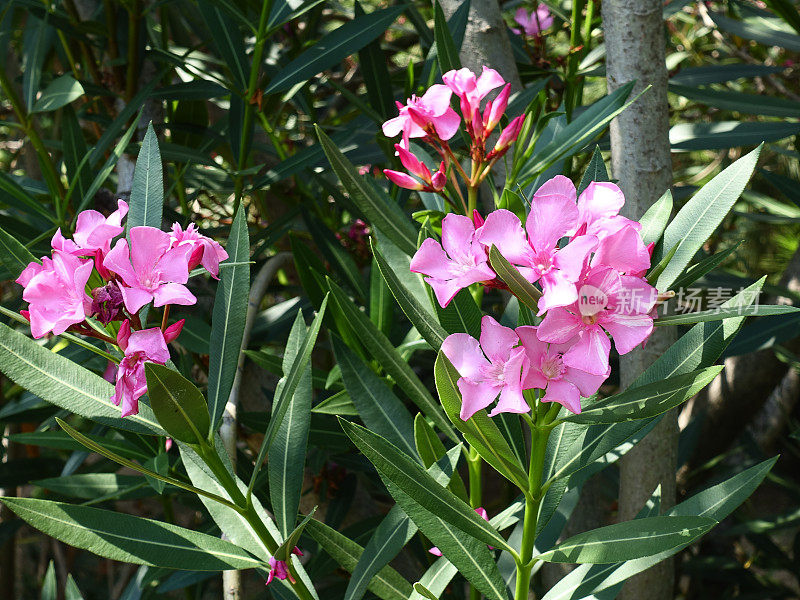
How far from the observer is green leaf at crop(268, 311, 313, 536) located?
728 millimetres

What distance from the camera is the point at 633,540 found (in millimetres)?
577

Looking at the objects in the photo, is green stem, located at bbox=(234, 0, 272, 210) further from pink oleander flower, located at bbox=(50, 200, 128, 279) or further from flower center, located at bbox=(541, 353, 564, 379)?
flower center, located at bbox=(541, 353, 564, 379)

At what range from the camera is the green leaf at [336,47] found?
1132mm

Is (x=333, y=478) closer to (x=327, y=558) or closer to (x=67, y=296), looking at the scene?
(x=327, y=558)

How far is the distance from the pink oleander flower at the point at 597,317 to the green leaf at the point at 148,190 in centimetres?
39

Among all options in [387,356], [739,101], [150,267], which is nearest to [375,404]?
[387,356]

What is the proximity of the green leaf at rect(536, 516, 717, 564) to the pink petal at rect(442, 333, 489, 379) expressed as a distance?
0.18m

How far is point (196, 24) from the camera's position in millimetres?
1704

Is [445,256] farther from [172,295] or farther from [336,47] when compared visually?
[336,47]

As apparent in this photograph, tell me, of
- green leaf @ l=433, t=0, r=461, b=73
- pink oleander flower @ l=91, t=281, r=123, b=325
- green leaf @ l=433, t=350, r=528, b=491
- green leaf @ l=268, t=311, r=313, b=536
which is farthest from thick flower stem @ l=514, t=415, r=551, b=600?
green leaf @ l=433, t=0, r=461, b=73

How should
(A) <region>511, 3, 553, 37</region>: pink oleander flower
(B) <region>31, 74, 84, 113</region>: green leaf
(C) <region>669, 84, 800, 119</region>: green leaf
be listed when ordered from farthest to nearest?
1. (A) <region>511, 3, 553, 37</region>: pink oleander flower
2. (C) <region>669, 84, 800, 119</region>: green leaf
3. (B) <region>31, 74, 84, 113</region>: green leaf

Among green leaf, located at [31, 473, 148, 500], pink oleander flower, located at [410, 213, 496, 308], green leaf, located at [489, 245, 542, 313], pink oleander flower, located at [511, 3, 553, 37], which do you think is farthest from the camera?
pink oleander flower, located at [511, 3, 553, 37]

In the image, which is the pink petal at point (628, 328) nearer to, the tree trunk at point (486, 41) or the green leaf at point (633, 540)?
the green leaf at point (633, 540)

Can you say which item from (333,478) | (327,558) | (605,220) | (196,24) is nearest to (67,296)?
(605,220)
